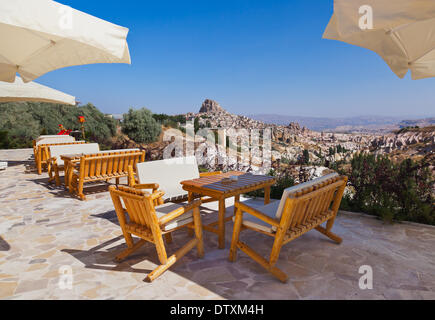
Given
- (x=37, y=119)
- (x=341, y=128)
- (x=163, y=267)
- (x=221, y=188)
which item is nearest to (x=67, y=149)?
(x=221, y=188)

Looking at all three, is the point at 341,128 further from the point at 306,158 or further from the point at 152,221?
the point at 152,221

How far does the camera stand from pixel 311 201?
9.12ft

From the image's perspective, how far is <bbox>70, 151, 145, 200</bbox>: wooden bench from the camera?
5391 millimetres

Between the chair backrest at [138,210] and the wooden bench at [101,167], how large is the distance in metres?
2.60

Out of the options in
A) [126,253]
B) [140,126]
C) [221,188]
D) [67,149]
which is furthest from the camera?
[140,126]

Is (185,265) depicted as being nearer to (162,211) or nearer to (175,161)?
(162,211)

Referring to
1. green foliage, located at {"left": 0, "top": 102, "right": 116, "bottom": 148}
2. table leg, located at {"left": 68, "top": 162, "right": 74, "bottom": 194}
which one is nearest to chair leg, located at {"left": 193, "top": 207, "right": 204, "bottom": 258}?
table leg, located at {"left": 68, "top": 162, "right": 74, "bottom": 194}

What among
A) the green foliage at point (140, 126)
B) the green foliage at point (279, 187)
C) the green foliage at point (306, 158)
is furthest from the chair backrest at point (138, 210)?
the green foliage at point (140, 126)

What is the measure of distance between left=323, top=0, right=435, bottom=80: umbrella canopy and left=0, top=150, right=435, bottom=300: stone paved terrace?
204 centimetres

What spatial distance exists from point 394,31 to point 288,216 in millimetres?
2166

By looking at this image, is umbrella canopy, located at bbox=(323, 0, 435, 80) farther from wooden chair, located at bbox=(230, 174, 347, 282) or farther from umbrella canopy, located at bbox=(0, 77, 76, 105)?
umbrella canopy, located at bbox=(0, 77, 76, 105)

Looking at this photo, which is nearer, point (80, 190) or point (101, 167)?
point (80, 190)
